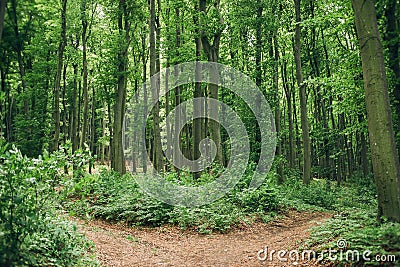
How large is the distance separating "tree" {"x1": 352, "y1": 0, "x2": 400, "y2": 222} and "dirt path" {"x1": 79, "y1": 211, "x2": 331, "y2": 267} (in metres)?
1.82

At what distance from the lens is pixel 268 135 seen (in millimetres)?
19734

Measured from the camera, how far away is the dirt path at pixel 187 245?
7.22 m

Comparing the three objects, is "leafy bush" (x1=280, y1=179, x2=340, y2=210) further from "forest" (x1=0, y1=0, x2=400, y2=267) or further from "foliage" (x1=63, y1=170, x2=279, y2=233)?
"foliage" (x1=63, y1=170, x2=279, y2=233)

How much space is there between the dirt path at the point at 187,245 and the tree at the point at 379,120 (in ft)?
5.98

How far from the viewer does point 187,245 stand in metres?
9.05

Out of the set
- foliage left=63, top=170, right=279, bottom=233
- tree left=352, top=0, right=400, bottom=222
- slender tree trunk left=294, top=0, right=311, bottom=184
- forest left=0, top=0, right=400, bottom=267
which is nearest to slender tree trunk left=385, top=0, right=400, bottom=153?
forest left=0, top=0, right=400, bottom=267

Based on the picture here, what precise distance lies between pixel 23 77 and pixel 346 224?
24.4ft

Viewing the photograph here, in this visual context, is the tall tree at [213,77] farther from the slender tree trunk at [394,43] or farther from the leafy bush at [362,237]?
the leafy bush at [362,237]

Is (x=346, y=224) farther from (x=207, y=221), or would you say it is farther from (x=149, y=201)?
(x=149, y=201)

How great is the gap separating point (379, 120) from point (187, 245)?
570cm

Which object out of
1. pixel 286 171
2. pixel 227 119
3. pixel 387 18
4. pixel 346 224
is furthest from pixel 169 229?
pixel 286 171

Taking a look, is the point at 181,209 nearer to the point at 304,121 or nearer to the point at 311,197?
the point at 311,197

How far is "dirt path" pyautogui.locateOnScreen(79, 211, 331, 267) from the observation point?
23.7 feet

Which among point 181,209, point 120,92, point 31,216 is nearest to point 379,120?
point 31,216
